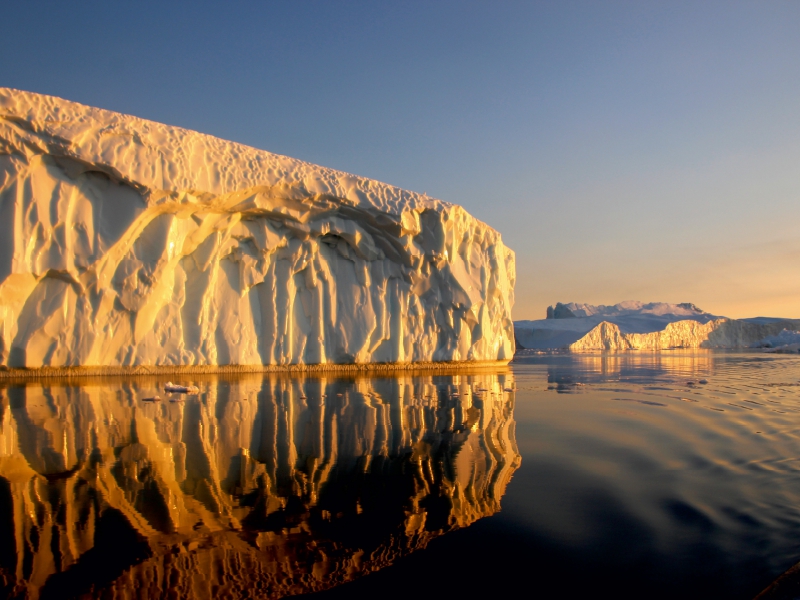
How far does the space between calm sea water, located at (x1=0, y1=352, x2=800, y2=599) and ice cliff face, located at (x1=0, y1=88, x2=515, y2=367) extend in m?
6.63

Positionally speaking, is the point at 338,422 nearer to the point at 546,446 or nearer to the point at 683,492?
the point at 546,446

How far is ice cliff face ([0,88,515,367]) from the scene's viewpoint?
12.0 metres

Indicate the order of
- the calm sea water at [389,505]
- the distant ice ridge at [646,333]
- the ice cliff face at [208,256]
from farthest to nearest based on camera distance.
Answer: the distant ice ridge at [646,333], the ice cliff face at [208,256], the calm sea water at [389,505]

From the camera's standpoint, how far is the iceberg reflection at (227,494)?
227 centimetres

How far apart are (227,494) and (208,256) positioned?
12.3 m

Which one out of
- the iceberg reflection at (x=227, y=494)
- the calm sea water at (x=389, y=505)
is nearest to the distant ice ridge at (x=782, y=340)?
the calm sea water at (x=389, y=505)

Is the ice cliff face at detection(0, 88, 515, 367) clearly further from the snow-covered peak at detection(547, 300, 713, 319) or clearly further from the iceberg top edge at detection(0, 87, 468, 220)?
the snow-covered peak at detection(547, 300, 713, 319)

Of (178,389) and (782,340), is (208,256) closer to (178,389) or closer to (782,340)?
(178,389)

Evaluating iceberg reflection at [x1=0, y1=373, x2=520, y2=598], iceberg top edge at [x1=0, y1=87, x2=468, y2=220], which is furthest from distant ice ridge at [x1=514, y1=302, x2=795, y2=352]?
iceberg reflection at [x1=0, y1=373, x2=520, y2=598]

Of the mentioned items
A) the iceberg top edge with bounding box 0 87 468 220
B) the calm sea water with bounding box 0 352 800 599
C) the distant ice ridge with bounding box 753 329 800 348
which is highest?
the iceberg top edge with bounding box 0 87 468 220

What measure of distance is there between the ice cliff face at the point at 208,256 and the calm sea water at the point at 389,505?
6627 millimetres

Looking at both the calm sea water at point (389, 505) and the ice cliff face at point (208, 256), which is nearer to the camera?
the calm sea water at point (389, 505)

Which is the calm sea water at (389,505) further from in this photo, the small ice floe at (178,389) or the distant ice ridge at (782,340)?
the distant ice ridge at (782,340)

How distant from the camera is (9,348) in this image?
11688mm
